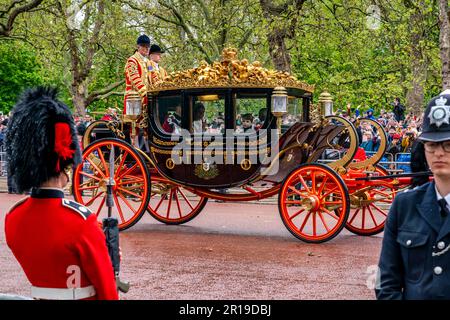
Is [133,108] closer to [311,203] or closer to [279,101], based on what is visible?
[279,101]

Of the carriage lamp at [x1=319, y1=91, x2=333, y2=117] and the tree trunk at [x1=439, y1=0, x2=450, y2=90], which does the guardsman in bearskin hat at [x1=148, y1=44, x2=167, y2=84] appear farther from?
the tree trunk at [x1=439, y1=0, x2=450, y2=90]

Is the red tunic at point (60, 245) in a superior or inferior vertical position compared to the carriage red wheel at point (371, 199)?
superior

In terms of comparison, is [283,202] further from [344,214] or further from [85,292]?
[85,292]

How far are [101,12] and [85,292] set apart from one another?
68.9 ft

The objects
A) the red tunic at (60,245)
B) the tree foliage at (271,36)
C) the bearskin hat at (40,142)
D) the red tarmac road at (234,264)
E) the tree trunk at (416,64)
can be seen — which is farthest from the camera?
the tree foliage at (271,36)

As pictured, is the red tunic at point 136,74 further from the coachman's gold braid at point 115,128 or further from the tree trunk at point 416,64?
the tree trunk at point 416,64

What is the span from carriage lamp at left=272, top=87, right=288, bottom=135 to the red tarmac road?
1546 millimetres

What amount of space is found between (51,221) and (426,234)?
4.98 ft

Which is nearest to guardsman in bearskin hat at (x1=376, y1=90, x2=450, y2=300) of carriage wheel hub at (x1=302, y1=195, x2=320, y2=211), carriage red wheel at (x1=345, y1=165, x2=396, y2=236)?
carriage wheel hub at (x1=302, y1=195, x2=320, y2=211)

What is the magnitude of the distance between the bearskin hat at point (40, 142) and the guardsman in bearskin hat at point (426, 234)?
4.64 ft

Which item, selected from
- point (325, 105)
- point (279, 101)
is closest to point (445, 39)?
point (325, 105)

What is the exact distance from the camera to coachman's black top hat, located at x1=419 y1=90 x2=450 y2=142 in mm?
2887

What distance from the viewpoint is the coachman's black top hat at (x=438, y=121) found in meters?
2.89

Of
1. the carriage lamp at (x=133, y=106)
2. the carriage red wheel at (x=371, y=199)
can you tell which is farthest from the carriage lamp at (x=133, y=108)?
the carriage red wheel at (x=371, y=199)
